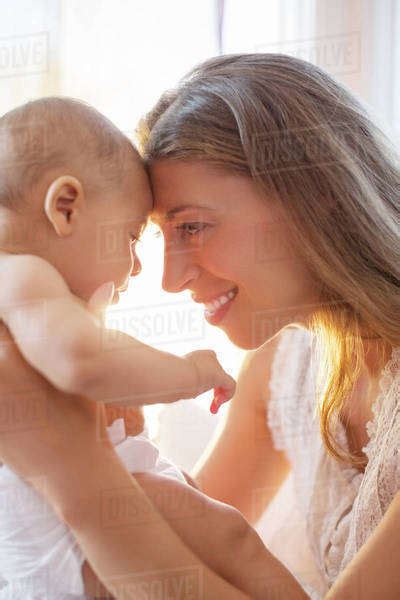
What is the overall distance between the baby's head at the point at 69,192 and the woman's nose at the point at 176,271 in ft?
0.39

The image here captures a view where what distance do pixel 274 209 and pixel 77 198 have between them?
30 centimetres

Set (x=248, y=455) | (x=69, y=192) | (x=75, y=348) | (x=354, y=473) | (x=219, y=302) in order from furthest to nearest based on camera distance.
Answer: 1. (x=248, y=455)
2. (x=354, y=473)
3. (x=219, y=302)
4. (x=69, y=192)
5. (x=75, y=348)

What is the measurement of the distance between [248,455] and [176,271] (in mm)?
479

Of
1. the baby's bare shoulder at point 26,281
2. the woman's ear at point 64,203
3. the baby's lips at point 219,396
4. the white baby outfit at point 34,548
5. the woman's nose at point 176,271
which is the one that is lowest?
the white baby outfit at point 34,548

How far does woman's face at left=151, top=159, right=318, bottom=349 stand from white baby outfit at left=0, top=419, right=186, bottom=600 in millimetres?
334

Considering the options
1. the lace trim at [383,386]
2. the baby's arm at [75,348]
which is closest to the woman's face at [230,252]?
the lace trim at [383,386]

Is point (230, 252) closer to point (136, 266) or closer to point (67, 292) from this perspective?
point (136, 266)

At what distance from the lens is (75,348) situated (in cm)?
77

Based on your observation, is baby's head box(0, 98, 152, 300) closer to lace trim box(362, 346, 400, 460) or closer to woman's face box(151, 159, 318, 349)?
woman's face box(151, 159, 318, 349)

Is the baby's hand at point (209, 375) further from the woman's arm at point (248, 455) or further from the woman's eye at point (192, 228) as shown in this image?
the woman's arm at point (248, 455)

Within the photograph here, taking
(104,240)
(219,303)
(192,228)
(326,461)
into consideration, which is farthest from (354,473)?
(104,240)

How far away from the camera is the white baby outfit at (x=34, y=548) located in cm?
87

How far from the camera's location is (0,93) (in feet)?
3.82

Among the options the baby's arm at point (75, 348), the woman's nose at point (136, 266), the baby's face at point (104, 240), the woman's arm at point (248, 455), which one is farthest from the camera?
the woman's arm at point (248, 455)
